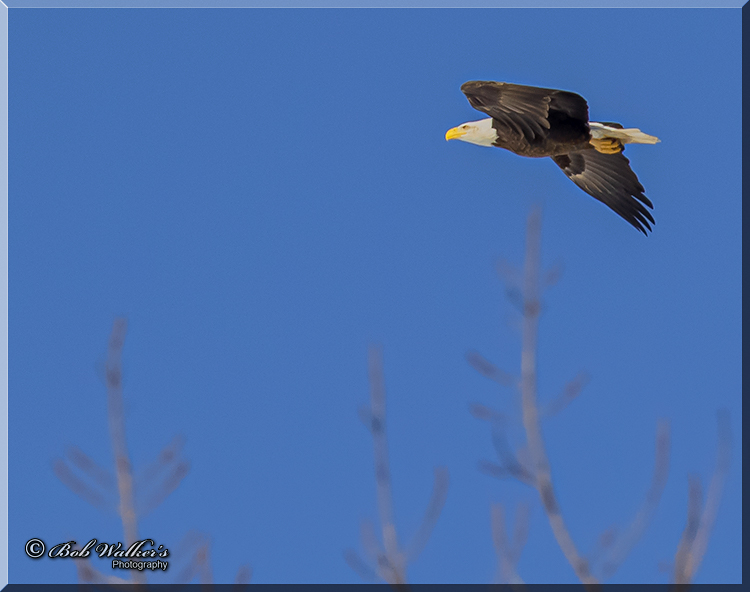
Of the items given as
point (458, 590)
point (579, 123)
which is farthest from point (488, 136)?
point (458, 590)

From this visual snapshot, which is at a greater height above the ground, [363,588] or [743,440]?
[743,440]

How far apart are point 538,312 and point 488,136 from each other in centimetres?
560

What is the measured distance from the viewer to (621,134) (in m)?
8.59

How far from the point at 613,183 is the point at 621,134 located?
4.21 ft

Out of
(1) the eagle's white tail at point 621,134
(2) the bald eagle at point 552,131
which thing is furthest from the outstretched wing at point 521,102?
(1) the eagle's white tail at point 621,134

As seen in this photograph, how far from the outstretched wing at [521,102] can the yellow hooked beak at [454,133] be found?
1262 millimetres

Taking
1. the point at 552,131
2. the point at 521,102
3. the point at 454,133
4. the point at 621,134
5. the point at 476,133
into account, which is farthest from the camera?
the point at 454,133

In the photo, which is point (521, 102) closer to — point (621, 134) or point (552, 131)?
point (552, 131)

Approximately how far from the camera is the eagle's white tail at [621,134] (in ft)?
28.1

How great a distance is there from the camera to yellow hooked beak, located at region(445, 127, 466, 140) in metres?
9.21

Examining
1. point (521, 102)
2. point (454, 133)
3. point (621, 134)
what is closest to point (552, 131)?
point (521, 102)

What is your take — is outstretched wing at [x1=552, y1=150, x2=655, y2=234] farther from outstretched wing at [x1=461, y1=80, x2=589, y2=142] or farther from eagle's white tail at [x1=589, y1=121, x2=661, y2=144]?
outstretched wing at [x1=461, y1=80, x2=589, y2=142]

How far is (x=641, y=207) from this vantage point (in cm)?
963

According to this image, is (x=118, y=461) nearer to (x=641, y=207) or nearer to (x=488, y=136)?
(x=488, y=136)
